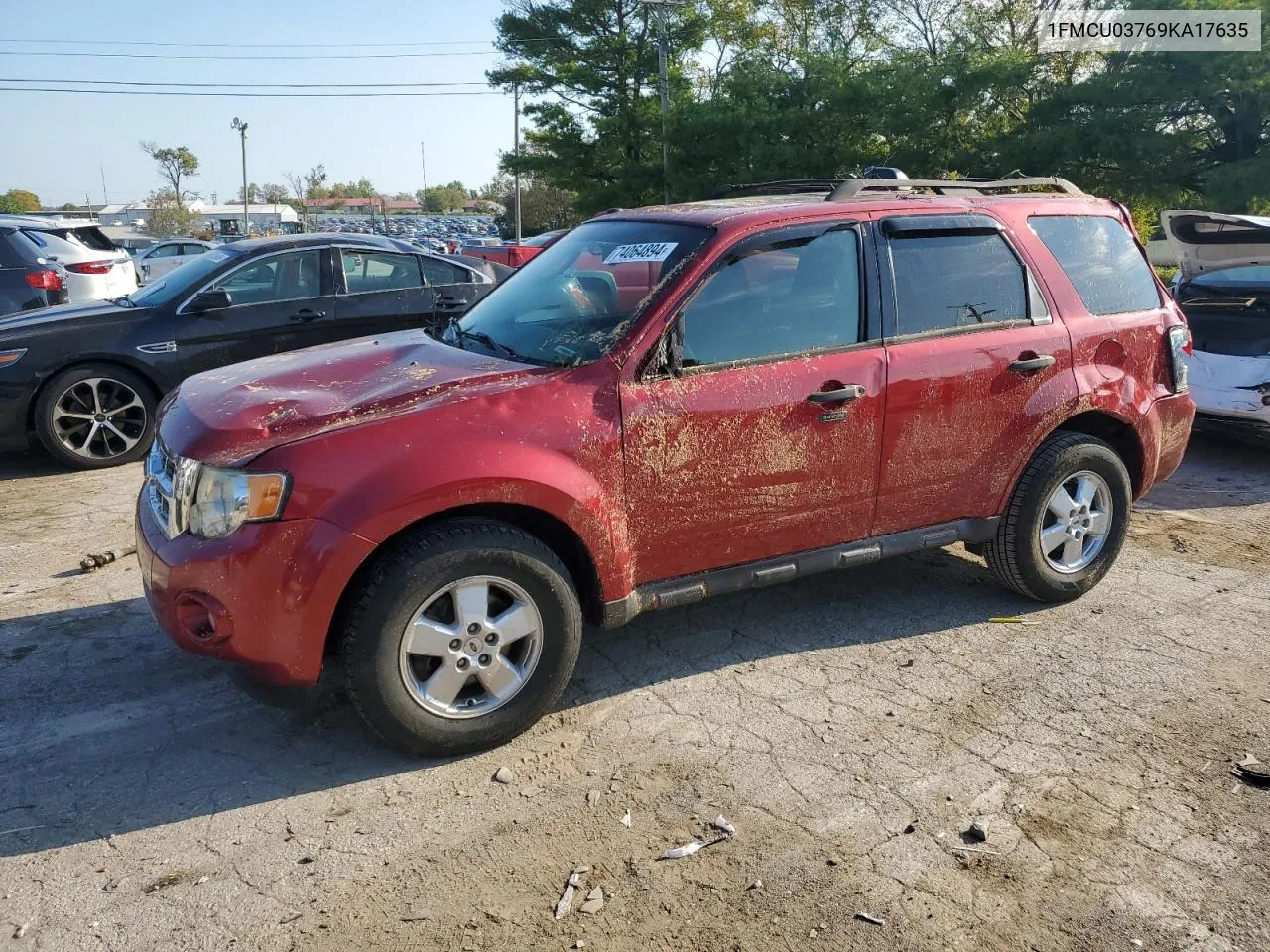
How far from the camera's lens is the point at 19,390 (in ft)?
22.7

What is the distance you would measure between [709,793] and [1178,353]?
11.0 feet

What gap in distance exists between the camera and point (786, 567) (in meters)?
4.05

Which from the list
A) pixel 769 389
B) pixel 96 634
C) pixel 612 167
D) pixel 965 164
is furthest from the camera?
pixel 612 167

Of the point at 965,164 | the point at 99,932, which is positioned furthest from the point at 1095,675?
the point at 965,164

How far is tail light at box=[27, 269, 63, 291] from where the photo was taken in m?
Result: 9.61

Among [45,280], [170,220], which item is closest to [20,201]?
[170,220]

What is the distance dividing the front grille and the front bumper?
0.11m

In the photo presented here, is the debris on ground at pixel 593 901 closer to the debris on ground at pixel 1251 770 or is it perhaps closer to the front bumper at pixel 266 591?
the front bumper at pixel 266 591

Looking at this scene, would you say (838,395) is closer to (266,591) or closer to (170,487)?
(266,591)

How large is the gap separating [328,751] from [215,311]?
5.02 meters

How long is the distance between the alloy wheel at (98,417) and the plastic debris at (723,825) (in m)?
5.89

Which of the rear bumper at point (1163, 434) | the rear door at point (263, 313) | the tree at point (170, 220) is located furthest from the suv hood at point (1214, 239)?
the tree at point (170, 220)

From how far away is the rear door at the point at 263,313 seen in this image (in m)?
7.49

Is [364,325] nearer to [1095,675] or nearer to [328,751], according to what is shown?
[328,751]
